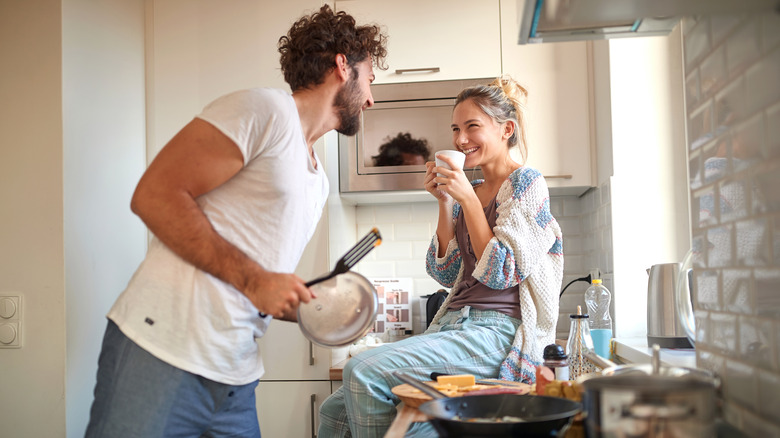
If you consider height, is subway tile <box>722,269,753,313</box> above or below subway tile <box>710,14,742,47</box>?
below

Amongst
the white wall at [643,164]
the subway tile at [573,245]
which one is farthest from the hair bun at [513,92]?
the subway tile at [573,245]

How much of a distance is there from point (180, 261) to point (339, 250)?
1500 mm

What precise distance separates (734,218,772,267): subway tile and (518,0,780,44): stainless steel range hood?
0.89 ft

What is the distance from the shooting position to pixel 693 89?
1.14 meters


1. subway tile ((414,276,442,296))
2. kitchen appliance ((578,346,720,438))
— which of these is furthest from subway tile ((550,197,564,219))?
kitchen appliance ((578,346,720,438))

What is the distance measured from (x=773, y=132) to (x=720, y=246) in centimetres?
22

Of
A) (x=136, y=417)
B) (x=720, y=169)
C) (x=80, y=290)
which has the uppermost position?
(x=720, y=169)

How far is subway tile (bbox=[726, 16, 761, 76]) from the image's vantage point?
90cm

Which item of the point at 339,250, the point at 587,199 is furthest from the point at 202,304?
the point at 587,199

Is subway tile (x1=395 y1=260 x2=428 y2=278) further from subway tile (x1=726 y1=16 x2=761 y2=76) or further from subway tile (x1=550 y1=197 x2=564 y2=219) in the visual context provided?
subway tile (x1=726 y1=16 x2=761 y2=76)

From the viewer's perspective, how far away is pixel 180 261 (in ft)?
4.38

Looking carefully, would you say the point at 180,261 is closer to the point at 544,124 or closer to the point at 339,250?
the point at 339,250

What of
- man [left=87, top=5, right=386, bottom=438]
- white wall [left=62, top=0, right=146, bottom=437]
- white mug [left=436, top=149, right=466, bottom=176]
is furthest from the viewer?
white wall [left=62, top=0, right=146, bottom=437]

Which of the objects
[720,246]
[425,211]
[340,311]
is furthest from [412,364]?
[425,211]
